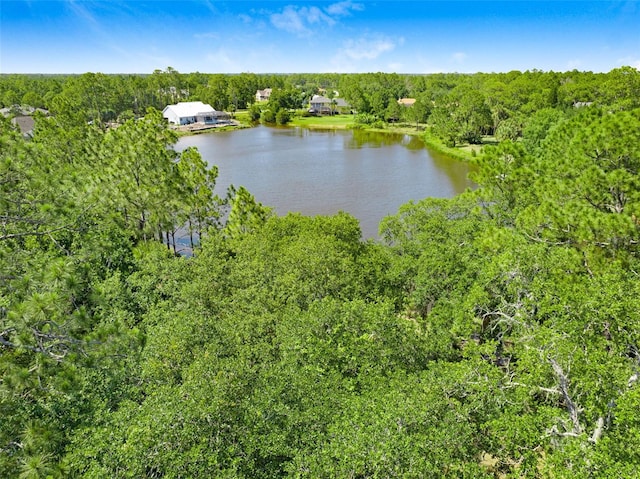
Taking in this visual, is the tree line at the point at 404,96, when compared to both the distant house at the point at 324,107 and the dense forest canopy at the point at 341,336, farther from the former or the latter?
the dense forest canopy at the point at 341,336

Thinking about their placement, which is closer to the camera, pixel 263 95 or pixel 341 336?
pixel 341 336

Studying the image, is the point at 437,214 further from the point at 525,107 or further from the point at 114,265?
the point at 525,107

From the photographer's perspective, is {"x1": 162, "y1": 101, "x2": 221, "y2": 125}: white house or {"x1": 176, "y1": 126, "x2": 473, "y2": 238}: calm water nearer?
{"x1": 176, "y1": 126, "x2": 473, "y2": 238}: calm water

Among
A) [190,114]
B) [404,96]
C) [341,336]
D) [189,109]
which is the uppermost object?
[404,96]

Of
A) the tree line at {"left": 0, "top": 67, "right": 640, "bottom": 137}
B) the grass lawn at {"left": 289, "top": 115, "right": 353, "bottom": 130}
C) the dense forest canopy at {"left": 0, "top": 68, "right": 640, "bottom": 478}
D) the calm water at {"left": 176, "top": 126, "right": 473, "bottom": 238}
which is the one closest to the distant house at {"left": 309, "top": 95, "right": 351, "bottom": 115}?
the tree line at {"left": 0, "top": 67, "right": 640, "bottom": 137}

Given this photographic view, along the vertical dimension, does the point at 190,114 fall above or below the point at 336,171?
above

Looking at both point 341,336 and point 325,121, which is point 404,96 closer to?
point 325,121

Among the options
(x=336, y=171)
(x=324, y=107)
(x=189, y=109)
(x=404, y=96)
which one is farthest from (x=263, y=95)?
(x=336, y=171)

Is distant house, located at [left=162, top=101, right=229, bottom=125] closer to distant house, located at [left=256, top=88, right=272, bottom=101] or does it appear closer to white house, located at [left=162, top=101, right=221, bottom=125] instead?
white house, located at [left=162, top=101, right=221, bottom=125]
